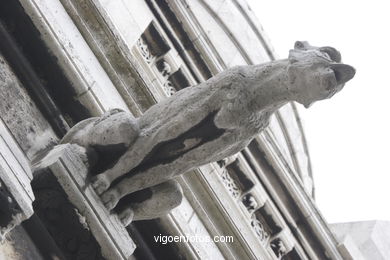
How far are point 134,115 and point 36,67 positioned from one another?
1.19 m

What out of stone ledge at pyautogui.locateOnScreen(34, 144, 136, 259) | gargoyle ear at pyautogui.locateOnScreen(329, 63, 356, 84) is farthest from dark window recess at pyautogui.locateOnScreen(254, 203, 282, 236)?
gargoyle ear at pyautogui.locateOnScreen(329, 63, 356, 84)

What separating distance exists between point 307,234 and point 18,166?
192 inches

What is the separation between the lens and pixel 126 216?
A: 635cm

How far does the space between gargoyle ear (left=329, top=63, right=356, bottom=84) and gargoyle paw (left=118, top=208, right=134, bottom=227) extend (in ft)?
5.97

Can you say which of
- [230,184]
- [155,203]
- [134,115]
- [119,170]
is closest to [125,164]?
[119,170]

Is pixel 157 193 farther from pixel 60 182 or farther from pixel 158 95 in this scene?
pixel 158 95

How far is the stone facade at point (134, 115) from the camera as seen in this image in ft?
19.9

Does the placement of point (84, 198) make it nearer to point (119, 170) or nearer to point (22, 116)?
point (119, 170)

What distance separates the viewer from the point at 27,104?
6691mm

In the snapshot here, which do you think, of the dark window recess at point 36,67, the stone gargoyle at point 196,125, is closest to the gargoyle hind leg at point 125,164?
the stone gargoyle at point 196,125

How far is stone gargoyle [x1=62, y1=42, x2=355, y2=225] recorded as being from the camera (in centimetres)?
601

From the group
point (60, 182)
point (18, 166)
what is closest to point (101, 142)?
point (60, 182)

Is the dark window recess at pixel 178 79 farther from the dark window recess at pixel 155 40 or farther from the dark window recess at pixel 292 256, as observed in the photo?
the dark window recess at pixel 292 256

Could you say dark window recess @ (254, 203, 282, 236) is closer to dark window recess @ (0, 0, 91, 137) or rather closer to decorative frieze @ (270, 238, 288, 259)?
decorative frieze @ (270, 238, 288, 259)
